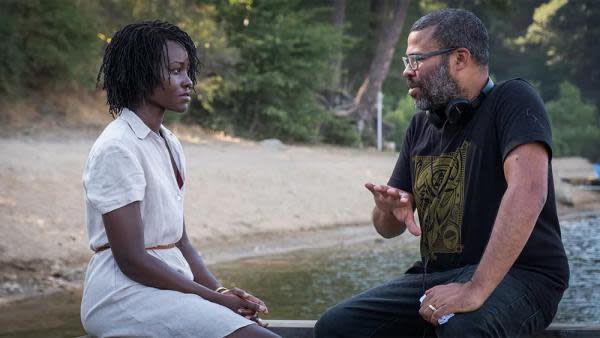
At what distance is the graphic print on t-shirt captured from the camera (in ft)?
13.5

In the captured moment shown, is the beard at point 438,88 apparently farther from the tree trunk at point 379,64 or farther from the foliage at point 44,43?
the tree trunk at point 379,64

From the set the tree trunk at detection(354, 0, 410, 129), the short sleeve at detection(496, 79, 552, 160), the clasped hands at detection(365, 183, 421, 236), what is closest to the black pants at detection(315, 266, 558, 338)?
the clasped hands at detection(365, 183, 421, 236)

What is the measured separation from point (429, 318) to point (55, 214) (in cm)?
874

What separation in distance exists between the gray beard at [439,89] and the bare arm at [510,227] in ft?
1.49

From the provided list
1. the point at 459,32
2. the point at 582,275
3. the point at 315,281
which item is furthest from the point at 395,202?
the point at 582,275

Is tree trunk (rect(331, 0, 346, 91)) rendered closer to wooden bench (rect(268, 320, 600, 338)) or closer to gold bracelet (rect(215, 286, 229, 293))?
wooden bench (rect(268, 320, 600, 338))

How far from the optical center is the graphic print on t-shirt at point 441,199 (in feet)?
13.5

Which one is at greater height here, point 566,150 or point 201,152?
point 201,152

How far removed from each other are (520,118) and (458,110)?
299 mm

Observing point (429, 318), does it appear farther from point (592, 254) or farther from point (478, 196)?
point (592, 254)

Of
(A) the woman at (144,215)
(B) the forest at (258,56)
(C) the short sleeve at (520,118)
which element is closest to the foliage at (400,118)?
(B) the forest at (258,56)

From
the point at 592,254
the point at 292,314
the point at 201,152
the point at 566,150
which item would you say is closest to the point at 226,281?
the point at 292,314

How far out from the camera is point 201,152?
18.3 m

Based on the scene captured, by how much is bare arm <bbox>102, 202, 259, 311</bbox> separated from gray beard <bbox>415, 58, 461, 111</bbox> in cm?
129
